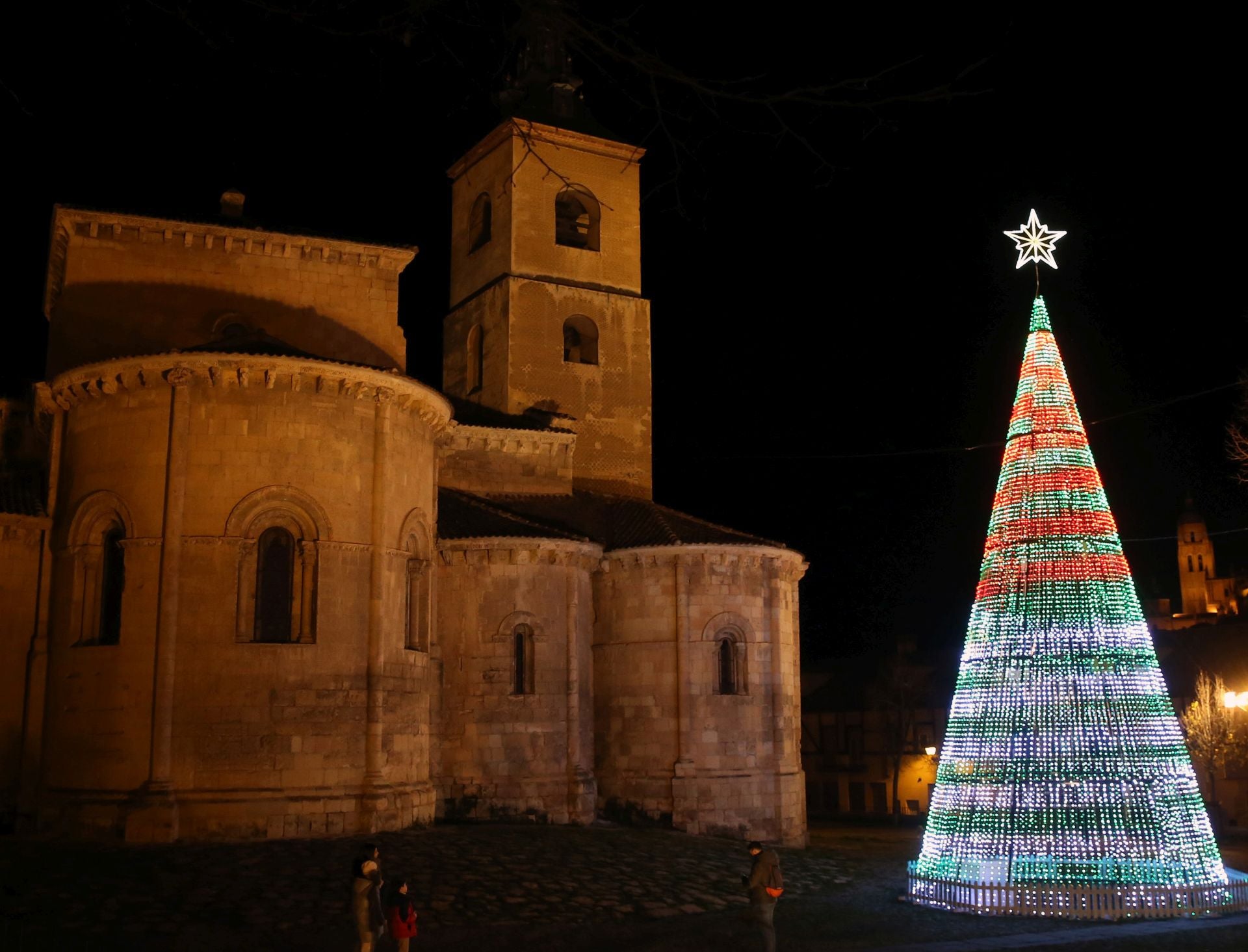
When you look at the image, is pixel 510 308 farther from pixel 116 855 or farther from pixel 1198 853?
pixel 1198 853

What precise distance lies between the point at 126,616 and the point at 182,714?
1.77 m

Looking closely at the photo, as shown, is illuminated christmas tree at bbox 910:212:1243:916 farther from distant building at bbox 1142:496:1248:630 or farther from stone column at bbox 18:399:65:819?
distant building at bbox 1142:496:1248:630

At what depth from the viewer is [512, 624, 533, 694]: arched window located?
86.2 feet

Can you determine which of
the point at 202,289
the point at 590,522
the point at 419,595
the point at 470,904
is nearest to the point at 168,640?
the point at 419,595

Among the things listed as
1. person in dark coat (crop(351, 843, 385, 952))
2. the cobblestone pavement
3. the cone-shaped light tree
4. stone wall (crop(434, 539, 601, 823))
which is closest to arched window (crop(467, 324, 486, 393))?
stone wall (crop(434, 539, 601, 823))

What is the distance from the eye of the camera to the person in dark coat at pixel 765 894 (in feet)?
49.1

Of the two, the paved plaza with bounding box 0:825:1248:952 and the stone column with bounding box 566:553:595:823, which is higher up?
the stone column with bounding box 566:553:595:823

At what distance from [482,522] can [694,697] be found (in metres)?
5.46

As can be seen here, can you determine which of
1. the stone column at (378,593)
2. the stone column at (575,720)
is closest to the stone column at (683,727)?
the stone column at (575,720)

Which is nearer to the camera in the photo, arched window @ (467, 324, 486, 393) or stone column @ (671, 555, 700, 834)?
stone column @ (671, 555, 700, 834)

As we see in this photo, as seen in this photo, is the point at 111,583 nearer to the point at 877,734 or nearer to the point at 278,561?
the point at 278,561

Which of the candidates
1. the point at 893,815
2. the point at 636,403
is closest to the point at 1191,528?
the point at 893,815

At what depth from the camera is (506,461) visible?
29.6m

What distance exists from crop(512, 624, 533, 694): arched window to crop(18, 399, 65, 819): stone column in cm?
841
